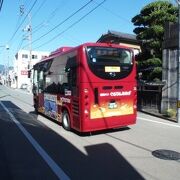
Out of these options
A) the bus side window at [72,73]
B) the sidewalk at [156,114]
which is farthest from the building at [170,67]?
the bus side window at [72,73]

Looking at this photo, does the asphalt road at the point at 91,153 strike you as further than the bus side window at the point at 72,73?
No

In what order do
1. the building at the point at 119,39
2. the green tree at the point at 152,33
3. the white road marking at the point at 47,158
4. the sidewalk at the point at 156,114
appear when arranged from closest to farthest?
the white road marking at the point at 47,158 < the sidewalk at the point at 156,114 < the green tree at the point at 152,33 < the building at the point at 119,39

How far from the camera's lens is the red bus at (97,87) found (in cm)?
1150

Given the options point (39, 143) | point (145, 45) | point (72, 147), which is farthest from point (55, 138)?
point (145, 45)

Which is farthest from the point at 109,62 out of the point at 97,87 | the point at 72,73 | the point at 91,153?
the point at 91,153

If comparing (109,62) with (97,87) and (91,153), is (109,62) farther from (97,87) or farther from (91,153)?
(91,153)

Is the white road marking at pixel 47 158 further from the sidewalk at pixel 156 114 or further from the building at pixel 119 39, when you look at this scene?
the building at pixel 119 39

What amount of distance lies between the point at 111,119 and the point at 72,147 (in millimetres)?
2481

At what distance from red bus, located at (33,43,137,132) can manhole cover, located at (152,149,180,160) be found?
2.99m

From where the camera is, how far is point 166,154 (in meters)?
8.91

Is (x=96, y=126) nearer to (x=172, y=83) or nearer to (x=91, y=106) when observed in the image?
(x=91, y=106)

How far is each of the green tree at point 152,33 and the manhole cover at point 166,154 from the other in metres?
12.1

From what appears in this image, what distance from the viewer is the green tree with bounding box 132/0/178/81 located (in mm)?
21422

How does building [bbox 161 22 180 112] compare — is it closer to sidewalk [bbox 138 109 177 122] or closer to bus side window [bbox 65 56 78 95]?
sidewalk [bbox 138 109 177 122]
